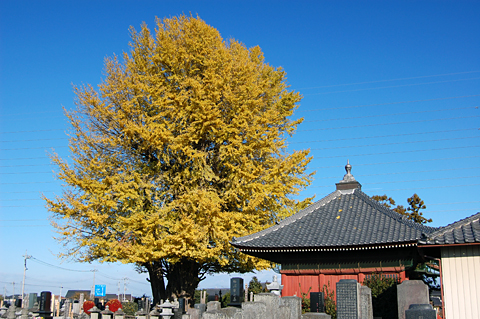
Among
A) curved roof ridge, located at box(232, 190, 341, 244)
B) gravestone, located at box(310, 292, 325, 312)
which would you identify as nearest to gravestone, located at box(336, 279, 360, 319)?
gravestone, located at box(310, 292, 325, 312)

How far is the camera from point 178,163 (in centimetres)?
1819

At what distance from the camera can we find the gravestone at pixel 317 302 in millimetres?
12639

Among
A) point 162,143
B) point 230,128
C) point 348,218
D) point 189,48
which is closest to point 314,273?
point 348,218

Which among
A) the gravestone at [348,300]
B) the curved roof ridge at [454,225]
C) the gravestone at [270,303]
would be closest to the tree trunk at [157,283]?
the gravestone at [270,303]

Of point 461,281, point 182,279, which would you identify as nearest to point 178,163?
point 182,279

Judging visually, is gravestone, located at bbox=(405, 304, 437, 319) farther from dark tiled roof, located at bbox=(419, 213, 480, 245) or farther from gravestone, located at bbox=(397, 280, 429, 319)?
dark tiled roof, located at bbox=(419, 213, 480, 245)

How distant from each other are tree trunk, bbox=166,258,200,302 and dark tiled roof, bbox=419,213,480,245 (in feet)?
32.2

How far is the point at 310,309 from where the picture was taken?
509 inches

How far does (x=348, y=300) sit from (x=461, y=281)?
398cm

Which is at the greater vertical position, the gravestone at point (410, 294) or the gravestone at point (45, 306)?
the gravestone at point (410, 294)

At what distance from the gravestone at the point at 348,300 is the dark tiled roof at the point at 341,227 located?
455 centimetres

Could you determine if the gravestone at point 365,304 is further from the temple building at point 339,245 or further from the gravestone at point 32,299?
the gravestone at point 32,299

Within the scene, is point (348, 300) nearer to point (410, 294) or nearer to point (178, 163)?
point (410, 294)

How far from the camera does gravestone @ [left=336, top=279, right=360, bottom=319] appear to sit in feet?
27.8
